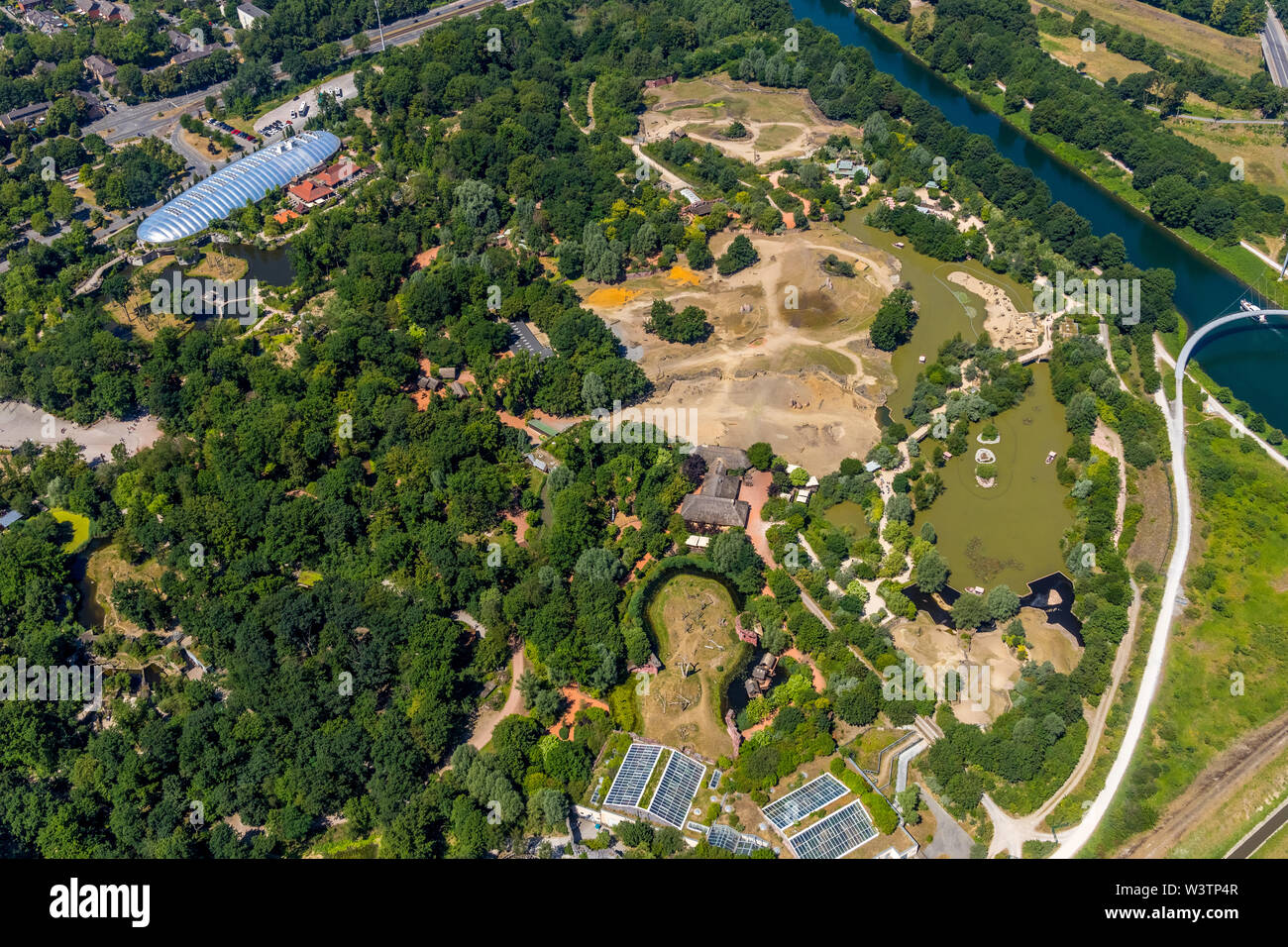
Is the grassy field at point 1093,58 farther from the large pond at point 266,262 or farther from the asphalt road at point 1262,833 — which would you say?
the large pond at point 266,262

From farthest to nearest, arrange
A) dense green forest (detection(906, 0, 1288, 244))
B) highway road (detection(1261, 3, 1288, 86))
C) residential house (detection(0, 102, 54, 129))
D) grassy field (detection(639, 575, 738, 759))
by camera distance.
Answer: highway road (detection(1261, 3, 1288, 86))
residential house (detection(0, 102, 54, 129))
dense green forest (detection(906, 0, 1288, 244))
grassy field (detection(639, 575, 738, 759))

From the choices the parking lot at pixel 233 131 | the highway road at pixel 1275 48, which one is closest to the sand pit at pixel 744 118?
the parking lot at pixel 233 131

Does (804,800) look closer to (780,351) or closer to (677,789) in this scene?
(677,789)

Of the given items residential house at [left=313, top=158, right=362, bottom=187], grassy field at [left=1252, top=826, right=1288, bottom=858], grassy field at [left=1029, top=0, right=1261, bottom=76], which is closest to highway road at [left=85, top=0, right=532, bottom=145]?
residential house at [left=313, top=158, right=362, bottom=187]

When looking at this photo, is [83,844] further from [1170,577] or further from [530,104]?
[530,104]

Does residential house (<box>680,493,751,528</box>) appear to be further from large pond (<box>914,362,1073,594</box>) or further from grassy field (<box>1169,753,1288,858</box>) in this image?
grassy field (<box>1169,753,1288,858</box>)

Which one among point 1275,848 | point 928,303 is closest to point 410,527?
→ point 928,303
